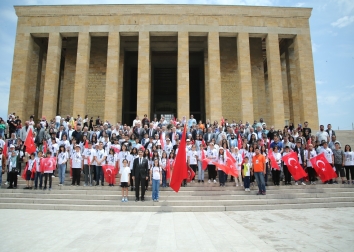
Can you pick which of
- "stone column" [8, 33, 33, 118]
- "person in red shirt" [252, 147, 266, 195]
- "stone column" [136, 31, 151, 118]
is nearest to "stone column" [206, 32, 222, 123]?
"stone column" [136, 31, 151, 118]

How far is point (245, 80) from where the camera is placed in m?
22.5

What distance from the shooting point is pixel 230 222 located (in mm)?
7066

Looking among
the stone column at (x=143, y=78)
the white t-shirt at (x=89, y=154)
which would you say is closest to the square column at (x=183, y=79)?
the stone column at (x=143, y=78)

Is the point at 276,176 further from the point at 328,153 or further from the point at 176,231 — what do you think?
the point at 176,231

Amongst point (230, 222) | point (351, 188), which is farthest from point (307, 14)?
point (230, 222)

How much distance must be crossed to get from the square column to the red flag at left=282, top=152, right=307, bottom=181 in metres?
11.3

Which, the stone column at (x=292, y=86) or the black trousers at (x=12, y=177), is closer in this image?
the black trousers at (x=12, y=177)

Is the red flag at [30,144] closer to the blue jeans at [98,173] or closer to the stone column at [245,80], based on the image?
the blue jeans at [98,173]

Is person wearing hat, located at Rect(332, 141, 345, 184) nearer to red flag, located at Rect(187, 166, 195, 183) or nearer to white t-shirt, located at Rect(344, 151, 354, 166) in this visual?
white t-shirt, located at Rect(344, 151, 354, 166)

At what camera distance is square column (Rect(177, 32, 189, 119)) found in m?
21.8

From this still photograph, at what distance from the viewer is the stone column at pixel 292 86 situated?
983 inches

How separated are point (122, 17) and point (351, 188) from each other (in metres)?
21.6

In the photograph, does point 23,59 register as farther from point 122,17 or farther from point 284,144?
point 284,144

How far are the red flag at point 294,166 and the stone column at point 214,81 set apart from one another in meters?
10.7
